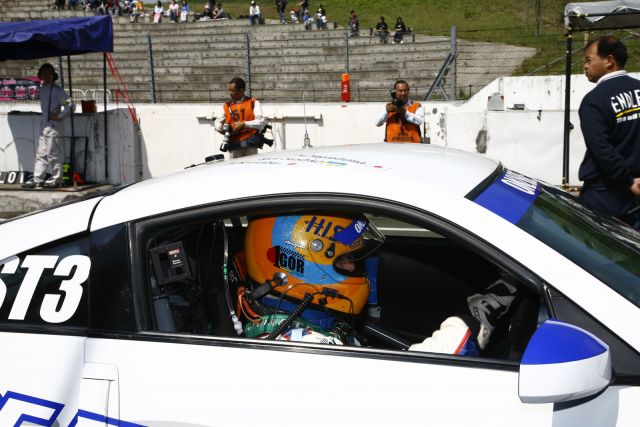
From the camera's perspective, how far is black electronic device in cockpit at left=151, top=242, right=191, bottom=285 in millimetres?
2328

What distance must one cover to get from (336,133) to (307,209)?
9490 millimetres

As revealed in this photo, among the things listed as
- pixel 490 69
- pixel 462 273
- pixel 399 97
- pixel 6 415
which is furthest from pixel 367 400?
pixel 490 69

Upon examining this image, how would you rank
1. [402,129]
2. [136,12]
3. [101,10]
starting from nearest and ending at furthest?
1. [402,129]
2. [101,10]
3. [136,12]

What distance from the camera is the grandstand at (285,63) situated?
20359mm

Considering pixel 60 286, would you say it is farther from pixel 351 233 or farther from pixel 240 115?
pixel 240 115

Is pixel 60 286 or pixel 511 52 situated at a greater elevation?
pixel 511 52

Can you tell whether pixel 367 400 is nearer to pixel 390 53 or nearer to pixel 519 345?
pixel 519 345

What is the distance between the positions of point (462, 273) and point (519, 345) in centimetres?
102

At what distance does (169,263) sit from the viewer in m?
2.36

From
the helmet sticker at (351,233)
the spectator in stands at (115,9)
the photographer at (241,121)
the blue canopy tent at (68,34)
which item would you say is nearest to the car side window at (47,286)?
the helmet sticker at (351,233)

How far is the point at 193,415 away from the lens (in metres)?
2.00

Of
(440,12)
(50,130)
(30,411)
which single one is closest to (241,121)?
(50,130)

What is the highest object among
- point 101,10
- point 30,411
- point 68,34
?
point 101,10

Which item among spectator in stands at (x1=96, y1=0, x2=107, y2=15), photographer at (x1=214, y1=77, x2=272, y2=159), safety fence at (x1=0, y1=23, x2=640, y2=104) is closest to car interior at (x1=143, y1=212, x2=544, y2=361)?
photographer at (x1=214, y1=77, x2=272, y2=159)
